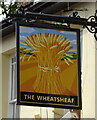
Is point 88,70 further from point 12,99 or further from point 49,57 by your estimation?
point 12,99

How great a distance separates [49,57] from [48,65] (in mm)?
145

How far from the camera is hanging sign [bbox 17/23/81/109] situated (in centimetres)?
1292

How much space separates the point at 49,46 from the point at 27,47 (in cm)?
39

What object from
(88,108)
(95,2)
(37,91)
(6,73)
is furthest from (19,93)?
(6,73)

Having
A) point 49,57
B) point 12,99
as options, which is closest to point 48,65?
point 49,57

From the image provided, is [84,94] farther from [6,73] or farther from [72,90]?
[6,73]

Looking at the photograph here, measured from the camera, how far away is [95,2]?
1548cm

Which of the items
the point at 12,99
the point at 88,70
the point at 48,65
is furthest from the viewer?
the point at 12,99

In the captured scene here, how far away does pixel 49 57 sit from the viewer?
43.3 ft

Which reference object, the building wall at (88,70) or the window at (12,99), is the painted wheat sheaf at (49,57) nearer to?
the building wall at (88,70)

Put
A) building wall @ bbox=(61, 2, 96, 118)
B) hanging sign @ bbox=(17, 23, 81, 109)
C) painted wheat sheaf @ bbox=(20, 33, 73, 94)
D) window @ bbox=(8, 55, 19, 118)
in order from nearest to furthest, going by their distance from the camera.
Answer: hanging sign @ bbox=(17, 23, 81, 109)
painted wheat sheaf @ bbox=(20, 33, 73, 94)
building wall @ bbox=(61, 2, 96, 118)
window @ bbox=(8, 55, 19, 118)

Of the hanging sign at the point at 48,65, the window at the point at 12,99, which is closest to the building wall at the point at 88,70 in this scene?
the hanging sign at the point at 48,65

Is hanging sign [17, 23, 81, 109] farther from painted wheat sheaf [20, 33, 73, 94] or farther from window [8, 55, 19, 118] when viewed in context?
window [8, 55, 19, 118]

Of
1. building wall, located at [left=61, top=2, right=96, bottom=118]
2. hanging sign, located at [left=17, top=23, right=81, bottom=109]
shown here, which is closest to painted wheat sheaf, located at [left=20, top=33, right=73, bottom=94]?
hanging sign, located at [left=17, top=23, right=81, bottom=109]
